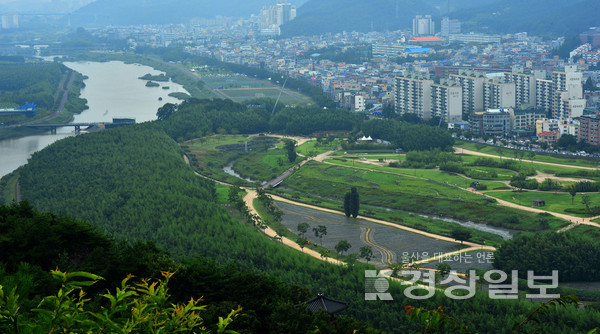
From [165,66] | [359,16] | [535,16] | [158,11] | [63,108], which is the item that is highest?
[158,11]

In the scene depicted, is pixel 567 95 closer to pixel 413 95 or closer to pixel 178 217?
pixel 413 95

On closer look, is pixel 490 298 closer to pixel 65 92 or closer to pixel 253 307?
pixel 253 307

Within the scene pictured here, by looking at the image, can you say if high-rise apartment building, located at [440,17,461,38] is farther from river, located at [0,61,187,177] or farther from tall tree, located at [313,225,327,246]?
tall tree, located at [313,225,327,246]

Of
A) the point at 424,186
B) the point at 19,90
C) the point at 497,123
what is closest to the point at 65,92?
the point at 19,90

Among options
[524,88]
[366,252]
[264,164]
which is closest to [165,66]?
[524,88]

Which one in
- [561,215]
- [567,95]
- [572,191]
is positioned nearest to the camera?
[561,215]

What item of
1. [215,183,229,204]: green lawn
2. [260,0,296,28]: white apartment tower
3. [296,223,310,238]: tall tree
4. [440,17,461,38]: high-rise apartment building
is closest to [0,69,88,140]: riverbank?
[215,183,229,204]: green lawn

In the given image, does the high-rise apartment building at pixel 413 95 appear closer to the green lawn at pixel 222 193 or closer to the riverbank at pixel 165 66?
the riverbank at pixel 165 66
